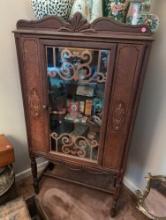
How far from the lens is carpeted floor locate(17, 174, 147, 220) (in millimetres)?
1463

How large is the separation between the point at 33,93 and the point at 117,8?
2.22ft

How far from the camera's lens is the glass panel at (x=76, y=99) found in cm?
103

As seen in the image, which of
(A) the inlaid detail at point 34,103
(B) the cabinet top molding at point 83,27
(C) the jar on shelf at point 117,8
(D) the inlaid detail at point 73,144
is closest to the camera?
(B) the cabinet top molding at point 83,27

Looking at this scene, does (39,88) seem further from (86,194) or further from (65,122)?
(86,194)

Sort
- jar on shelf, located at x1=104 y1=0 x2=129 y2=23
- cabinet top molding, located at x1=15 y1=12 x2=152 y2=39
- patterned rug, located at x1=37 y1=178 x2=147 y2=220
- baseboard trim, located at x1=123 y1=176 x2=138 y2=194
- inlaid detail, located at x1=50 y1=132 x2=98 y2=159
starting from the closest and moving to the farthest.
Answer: cabinet top molding, located at x1=15 y1=12 x2=152 y2=39 → jar on shelf, located at x1=104 y1=0 x2=129 y2=23 → inlaid detail, located at x1=50 y1=132 x2=98 y2=159 → patterned rug, located at x1=37 y1=178 x2=147 y2=220 → baseboard trim, located at x1=123 y1=176 x2=138 y2=194

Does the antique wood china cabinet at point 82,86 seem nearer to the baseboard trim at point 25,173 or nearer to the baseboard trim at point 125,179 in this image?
the baseboard trim at point 125,179

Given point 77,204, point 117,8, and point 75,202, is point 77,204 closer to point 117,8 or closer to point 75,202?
point 75,202

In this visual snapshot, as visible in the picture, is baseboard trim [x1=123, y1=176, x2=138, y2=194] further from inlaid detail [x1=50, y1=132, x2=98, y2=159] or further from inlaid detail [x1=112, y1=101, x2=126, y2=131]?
inlaid detail [x1=112, y1=101, x2=126, y2=131]

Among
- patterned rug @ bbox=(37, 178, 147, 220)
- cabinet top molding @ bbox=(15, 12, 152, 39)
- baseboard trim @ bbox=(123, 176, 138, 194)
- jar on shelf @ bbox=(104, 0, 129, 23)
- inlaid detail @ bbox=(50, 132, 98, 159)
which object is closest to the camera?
cabinet top molding @ bbox=(15, 12, 152, 39)

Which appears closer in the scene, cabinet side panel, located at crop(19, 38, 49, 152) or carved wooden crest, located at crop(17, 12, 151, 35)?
carved wooden crest, located at crop(17, 12, 151, 35)

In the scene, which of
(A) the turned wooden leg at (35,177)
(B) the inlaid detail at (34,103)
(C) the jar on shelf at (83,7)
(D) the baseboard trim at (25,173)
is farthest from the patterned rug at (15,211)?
(C) the jar on shelf at (83,7)

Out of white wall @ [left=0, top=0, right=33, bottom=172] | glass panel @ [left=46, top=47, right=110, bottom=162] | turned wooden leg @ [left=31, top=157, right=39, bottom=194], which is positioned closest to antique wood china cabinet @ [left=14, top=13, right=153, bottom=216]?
glass panel @ [left=46, top=47, right=110, bottom=162]

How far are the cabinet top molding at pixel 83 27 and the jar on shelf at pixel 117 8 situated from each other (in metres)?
0.15

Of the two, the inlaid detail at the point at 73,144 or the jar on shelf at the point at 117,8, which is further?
the inlaid detail at the point at 73,144
